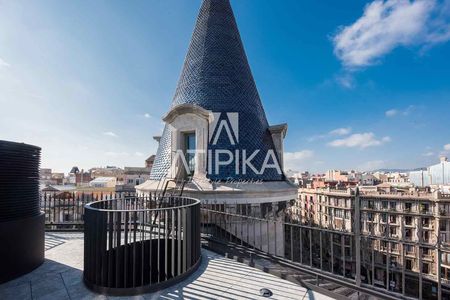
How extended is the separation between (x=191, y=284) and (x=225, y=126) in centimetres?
795

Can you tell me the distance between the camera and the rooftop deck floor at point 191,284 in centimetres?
429

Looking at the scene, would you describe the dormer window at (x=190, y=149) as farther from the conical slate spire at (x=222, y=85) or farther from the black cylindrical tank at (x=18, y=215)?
the black cylindrical tank at (x=18, y=215)

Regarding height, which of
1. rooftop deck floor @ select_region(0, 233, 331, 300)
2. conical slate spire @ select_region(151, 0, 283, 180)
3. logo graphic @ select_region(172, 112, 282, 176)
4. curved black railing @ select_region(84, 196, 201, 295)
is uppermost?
conical slate spire @ select_region(151, 0, 283, 180)

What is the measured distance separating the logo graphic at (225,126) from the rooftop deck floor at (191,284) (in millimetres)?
6342

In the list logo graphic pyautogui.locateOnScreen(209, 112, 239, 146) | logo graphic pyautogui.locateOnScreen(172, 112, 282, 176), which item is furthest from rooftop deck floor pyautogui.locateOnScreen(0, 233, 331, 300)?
logo graphic pyautogui.locateOnScreen(209, 112, 239, 146)

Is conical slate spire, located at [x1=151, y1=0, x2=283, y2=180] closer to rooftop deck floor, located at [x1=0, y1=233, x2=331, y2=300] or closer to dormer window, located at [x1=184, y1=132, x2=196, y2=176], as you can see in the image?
dormer window, located at [x1=184, y1=132, x2=196, y2=176]

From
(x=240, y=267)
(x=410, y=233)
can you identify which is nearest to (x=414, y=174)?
(x=410, y=233)

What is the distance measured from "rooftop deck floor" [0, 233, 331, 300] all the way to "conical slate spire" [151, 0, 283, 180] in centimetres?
568

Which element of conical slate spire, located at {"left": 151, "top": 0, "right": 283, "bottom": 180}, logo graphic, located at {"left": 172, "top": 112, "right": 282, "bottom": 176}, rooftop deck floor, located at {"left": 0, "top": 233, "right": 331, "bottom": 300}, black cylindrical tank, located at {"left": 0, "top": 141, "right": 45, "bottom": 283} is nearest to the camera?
rooftop deck floor, located at {"left": 0, "top": 233, "right": 331, "bottom": 300}

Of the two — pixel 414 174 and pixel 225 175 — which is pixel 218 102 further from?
pixel 414 174

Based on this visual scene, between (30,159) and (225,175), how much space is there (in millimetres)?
6822

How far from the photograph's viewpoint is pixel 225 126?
38.5 ft

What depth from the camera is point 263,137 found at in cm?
1262

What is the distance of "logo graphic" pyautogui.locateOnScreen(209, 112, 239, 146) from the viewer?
11453mm
